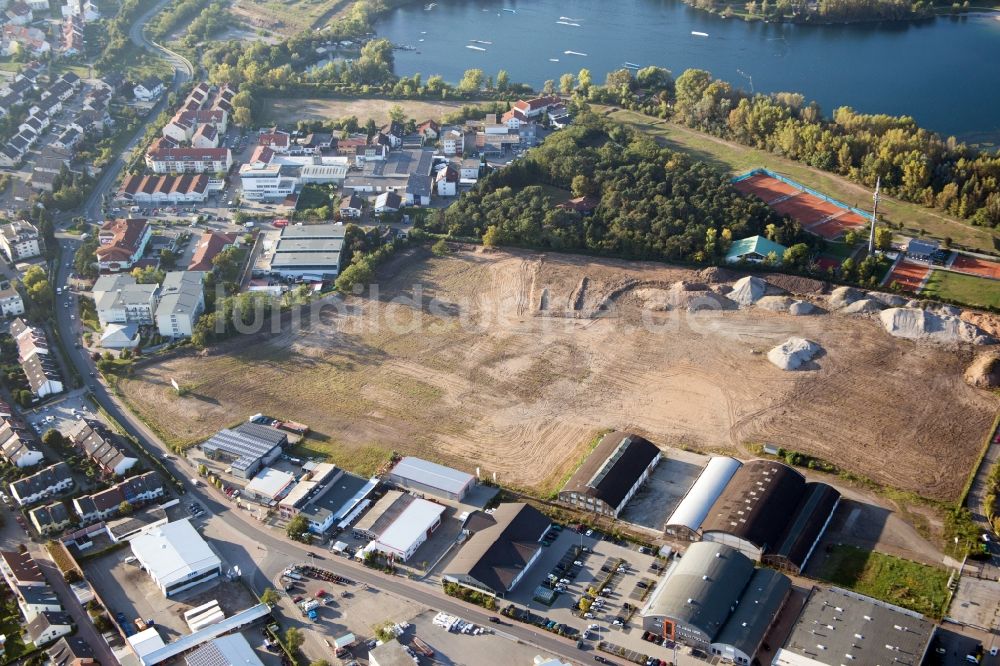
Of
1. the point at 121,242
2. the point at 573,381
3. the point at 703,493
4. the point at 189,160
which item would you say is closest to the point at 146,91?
the point at 189,160

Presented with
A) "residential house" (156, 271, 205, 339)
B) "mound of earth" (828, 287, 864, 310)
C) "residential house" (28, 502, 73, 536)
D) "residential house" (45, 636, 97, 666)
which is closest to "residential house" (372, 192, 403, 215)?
"residential house" (156, 271, 205, 339)

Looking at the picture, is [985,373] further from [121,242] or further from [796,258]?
[121,242]

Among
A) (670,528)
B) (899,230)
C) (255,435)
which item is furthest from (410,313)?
(899,230)

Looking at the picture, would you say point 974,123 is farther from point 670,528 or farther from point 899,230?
point 670,528

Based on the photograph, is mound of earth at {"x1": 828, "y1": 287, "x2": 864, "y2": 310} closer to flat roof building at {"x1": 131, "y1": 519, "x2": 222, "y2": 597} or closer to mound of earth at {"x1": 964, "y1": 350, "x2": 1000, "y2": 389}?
mound of earth at {"x1": 964, "y1": 350, "x2": 1000, "y2": 389}

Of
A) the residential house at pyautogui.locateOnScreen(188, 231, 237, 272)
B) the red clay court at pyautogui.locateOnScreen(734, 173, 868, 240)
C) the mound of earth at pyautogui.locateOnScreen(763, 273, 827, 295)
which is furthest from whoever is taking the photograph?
the red clay court at pyautogui.locateOnScreen(734, 173, 868, 240)
